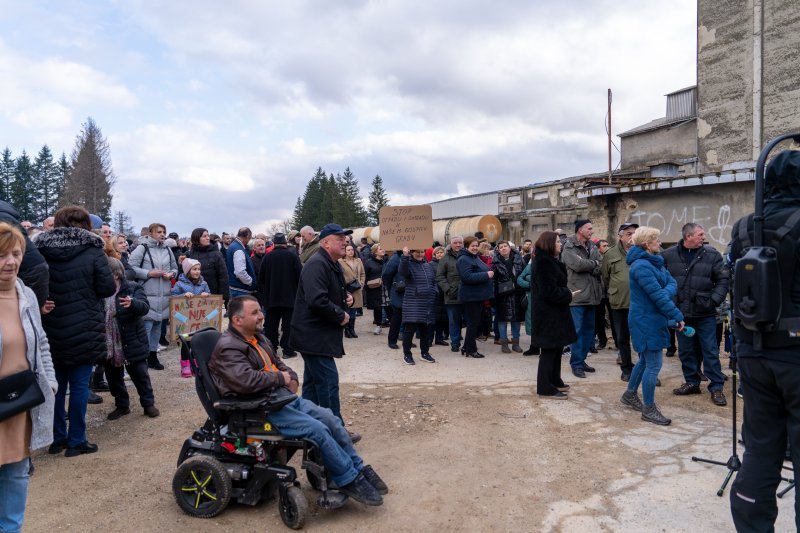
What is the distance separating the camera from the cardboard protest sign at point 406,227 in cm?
930

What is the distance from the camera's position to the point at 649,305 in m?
5.98

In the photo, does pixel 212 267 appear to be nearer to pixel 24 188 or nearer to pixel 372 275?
pixel 372 275

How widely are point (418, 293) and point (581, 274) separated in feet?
8.24

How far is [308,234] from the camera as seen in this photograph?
31.5 ft

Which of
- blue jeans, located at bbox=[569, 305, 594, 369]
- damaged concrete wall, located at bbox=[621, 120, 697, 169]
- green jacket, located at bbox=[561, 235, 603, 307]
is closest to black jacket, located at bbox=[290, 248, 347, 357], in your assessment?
green jacket, located at bbox=[561, 235, 603, 307]

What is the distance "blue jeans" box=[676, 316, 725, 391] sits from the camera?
6.73m

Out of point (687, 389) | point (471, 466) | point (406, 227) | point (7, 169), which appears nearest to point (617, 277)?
point (687, 389)

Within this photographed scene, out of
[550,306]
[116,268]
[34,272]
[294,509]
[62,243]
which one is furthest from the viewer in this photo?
[550,306]

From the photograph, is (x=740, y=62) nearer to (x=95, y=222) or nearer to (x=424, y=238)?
(x=424, y=238)

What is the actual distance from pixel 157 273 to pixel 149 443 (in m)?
3.12

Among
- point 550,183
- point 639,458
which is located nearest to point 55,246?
point 639,458

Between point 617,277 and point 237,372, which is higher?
point 617,277

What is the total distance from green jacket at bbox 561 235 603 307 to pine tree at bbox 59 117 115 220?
158 ft

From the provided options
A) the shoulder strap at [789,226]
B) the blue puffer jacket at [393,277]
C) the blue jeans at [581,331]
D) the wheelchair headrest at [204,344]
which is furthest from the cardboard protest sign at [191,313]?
the shoulder strap at [789,226]
